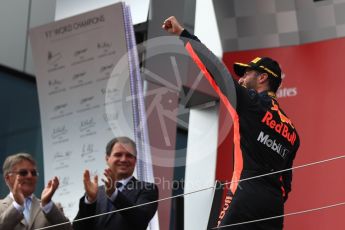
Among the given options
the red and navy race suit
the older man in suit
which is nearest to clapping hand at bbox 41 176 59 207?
the older man in suit

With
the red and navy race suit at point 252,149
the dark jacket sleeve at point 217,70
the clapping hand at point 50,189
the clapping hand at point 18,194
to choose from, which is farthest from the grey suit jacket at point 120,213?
the dark jacket sleeve at point 217,70

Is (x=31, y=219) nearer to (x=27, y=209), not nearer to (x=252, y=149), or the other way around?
(x=27, y=209)

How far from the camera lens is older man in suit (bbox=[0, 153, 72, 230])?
11.9 ft

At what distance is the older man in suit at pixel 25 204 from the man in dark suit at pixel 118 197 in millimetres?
129

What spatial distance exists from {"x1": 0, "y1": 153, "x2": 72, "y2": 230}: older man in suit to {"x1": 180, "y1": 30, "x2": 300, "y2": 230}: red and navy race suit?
887mm

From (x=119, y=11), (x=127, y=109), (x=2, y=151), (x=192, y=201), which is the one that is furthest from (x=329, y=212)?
(x=2, y=151)

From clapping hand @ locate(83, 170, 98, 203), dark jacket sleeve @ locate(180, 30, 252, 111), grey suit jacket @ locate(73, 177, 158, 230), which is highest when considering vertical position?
dark jacket sleeve @ locate(180, 30, 252, 111)

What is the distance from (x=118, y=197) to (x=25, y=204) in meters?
0.58

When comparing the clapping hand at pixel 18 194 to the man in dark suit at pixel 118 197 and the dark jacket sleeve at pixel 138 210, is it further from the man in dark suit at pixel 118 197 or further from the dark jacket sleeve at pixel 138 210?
the dark jacket sleeve at pixel 138 210

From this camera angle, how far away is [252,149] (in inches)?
125

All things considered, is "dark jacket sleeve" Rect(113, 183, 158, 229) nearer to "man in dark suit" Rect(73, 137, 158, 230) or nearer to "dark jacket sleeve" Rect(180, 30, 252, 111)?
"man in dark suit" Rect(73, 137, 158, 230)

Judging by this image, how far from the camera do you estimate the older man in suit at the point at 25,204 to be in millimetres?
3637

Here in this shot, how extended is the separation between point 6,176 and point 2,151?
2369 mm

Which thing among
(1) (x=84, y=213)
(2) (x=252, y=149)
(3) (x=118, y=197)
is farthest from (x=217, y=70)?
(1) (x=84, y=213)
